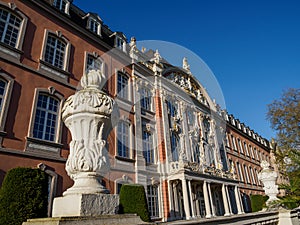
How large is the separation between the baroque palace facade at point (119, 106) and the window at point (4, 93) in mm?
36

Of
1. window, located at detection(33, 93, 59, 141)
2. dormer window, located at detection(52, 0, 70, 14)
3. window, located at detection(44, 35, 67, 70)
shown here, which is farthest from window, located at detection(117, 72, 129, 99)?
dormer window, located at detection(52, 0, 70, 14)

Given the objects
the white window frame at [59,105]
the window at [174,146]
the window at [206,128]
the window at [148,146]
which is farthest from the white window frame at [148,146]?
the window at [206,128]

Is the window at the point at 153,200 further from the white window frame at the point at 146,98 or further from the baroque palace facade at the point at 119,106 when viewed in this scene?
the white window frame at the point at 146,98

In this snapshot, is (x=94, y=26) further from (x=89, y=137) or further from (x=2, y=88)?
(x=89, y=137)

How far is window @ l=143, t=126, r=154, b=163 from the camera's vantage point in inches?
611

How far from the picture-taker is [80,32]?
45.0ft

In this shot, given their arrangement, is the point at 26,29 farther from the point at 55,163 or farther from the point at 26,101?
the point at 55,163

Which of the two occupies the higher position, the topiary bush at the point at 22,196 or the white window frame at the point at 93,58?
the white window frame at the point at 93,58

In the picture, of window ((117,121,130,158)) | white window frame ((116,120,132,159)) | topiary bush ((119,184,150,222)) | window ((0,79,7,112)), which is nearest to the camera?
window ((0,79,7,112))

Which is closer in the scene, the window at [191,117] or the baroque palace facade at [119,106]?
the baroque palace facade at [119,106]

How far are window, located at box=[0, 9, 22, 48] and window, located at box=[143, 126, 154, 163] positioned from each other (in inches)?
385

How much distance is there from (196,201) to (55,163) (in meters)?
12.5

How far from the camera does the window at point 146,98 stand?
56.7 ft

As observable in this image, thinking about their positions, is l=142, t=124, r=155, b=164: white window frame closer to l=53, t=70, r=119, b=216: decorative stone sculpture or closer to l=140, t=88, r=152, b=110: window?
l=140, t=88, r=152, b=110: window
